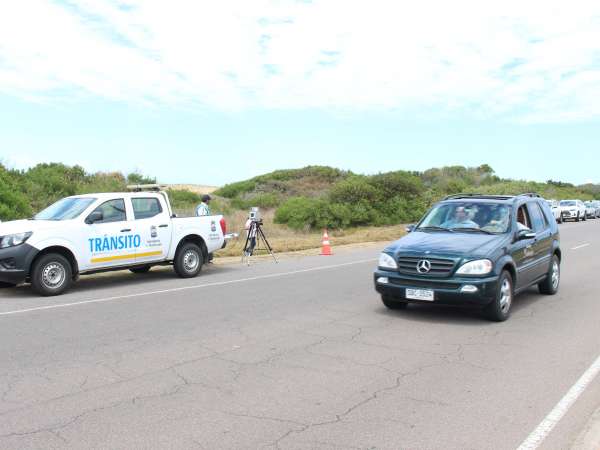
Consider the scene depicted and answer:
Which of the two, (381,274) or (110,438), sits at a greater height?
(381,274)

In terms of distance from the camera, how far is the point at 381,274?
9.24 meters

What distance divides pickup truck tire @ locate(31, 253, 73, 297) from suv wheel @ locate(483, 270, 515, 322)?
7.74m

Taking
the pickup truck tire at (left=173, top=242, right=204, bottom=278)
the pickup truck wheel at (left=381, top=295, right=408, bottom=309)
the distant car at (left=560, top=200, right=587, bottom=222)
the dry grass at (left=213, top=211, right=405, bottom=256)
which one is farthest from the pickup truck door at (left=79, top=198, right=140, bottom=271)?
the distant car at (left=560, top=200, right=587, bottom=222)

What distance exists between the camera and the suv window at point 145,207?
13578 mm

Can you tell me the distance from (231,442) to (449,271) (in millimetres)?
4789

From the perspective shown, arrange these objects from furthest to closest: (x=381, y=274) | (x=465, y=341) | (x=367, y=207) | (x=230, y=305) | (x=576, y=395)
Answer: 1. (x=367, y=207)
2. (x=230, y=305)
3. (x=381, y=274)
4. (x=465, y=341)
5. (x=576, y=395)

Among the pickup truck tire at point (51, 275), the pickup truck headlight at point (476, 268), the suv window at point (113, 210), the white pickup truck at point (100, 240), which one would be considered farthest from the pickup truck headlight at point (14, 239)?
the pickup truck headlight at point (476, 268)

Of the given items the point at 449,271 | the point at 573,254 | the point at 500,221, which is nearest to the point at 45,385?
the point at 449,271

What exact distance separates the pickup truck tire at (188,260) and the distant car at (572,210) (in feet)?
123

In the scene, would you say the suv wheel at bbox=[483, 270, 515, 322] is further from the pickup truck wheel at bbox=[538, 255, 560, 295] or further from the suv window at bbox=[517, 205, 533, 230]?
the pickup truck wheel at bbox=[538, 255, 560, 295]

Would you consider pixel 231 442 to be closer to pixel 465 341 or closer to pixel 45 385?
pixel 45 385

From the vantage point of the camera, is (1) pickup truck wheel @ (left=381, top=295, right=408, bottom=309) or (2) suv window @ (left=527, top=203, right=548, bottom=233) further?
(2) suv window @ (left=527, top=203, right=548, bottom=233)

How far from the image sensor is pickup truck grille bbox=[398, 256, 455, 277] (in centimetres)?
862

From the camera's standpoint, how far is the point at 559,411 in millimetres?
5367
